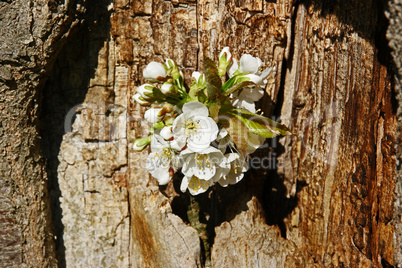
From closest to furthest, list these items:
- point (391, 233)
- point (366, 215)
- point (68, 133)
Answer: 1. point (391, 233)
2. point (366, 215)
3. point (68, 133)

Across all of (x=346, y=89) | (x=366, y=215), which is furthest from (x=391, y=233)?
(x=346, y=89)

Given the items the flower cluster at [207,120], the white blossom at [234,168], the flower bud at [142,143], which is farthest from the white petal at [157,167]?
the white blossom at [234,168]

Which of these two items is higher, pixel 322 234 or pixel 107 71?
pixel 107 71

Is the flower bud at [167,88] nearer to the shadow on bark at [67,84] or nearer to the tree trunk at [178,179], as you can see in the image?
the tree trunk at [178,179]

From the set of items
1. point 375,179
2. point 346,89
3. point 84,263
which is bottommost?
point 84,263

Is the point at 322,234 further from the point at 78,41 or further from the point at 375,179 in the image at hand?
the point at 78,41

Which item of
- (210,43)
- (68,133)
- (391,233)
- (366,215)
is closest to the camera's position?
(391,233)
